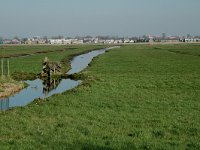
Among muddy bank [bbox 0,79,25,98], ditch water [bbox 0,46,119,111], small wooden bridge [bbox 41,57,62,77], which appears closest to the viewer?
ditch water [bbox 0,46,119,111]

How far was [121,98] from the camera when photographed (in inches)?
775

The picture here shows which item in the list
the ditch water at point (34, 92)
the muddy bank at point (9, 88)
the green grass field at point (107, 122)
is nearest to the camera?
the green grass field at point (107, 122)

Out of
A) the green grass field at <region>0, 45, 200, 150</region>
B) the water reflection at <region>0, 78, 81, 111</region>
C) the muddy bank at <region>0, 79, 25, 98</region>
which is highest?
the green grass field at <region>0, 45, 200, 150</region>

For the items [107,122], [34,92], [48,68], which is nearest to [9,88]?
[34,92]

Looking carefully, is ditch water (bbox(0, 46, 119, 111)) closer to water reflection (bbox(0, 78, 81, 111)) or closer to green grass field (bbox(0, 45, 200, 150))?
water reflection (bbox(0, 78, 81, 111))

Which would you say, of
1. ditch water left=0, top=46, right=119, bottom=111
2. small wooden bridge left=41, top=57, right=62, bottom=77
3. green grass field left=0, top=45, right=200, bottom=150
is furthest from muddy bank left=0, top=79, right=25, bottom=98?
small wooden bridge left=41, top=57, right=62, bottom=77

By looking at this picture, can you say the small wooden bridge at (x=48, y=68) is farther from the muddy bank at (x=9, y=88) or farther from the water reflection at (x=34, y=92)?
the muddy bank at (x=9, y=88)

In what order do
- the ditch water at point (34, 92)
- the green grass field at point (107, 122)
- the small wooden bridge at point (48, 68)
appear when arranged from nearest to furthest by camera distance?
the green grass field at point (107, 122)
the ditch water at point (34, 92)
the small wooden bridge at point (48, 68)

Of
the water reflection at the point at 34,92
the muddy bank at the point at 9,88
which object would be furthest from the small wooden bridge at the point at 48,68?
the muddy bank at the point at 9,88

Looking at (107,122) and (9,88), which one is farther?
(9,88)

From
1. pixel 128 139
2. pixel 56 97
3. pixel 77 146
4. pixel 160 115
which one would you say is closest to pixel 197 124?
pixel 160 115

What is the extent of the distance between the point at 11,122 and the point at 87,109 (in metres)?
3.84

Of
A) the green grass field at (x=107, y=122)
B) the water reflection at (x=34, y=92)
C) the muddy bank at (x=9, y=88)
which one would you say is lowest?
the water reflection at (x=34, y=92)

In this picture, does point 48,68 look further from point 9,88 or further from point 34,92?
point 9,88
